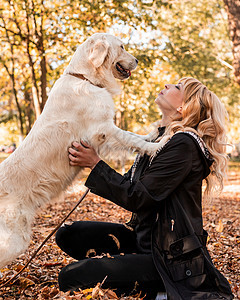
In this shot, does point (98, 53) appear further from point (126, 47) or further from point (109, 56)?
point (126, 47)

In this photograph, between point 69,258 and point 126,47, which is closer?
point 69,258

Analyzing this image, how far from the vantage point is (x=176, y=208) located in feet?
8.18

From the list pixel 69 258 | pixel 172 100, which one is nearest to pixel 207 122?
pixel 172 100

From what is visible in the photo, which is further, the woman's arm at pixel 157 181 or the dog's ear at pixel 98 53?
the dog's ear at pixel 98 53

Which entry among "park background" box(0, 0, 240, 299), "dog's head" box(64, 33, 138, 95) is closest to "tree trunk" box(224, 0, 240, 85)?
"park background" box(0, 0, 240, 299)

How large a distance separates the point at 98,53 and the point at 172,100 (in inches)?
34.2

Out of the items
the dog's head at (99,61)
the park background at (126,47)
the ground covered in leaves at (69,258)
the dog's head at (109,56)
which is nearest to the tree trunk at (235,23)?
the park background at (126,47)

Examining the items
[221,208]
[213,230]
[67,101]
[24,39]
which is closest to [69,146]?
[67,101]

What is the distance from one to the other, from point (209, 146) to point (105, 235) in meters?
1.25

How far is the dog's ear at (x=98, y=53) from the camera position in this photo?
128 inches

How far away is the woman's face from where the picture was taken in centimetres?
298

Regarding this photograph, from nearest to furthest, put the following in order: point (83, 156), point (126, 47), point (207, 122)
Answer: point (207, 122) < point (83, 156) < point (126, 47)

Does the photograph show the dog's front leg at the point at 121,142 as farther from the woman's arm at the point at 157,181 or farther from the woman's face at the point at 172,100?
the woman's arm at the point at 157,181

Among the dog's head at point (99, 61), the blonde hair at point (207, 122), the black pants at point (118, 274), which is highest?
the dog's head at point (99, 61)
